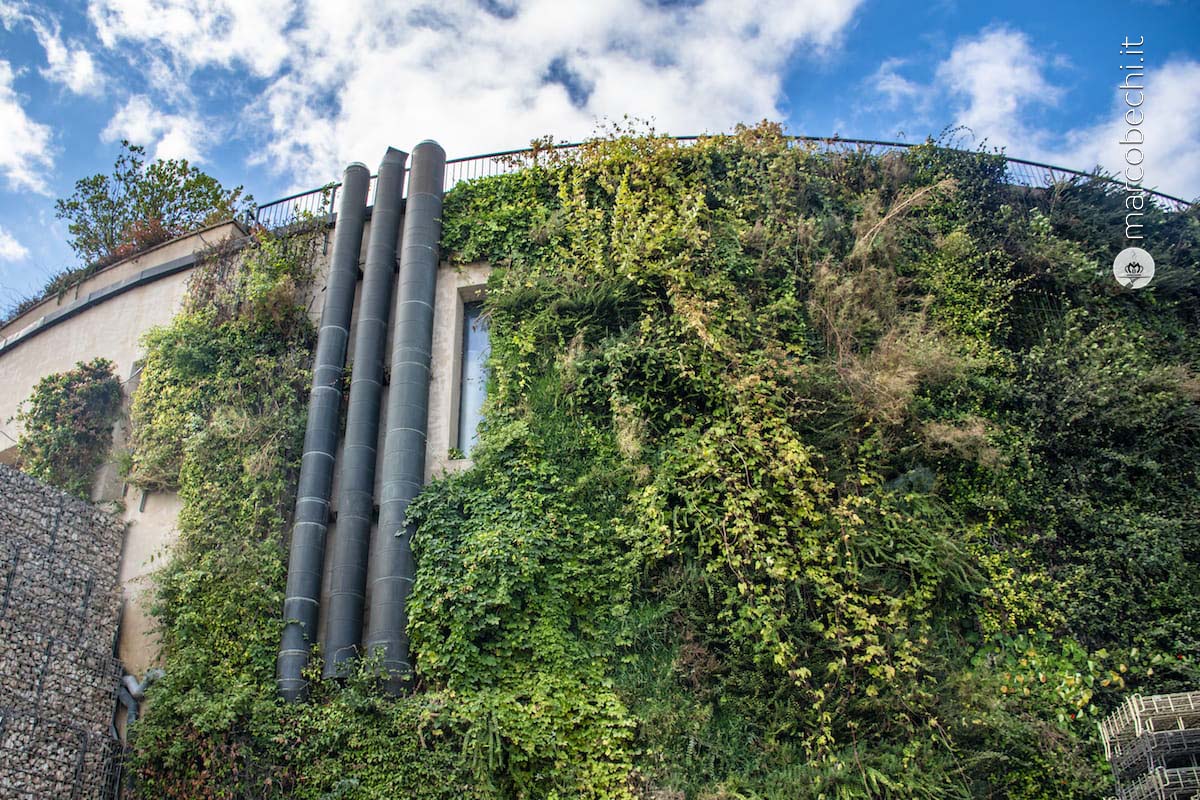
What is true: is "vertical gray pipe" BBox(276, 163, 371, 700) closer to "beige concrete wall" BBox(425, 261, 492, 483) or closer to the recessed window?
"beige concrete wall" BBox(425, 261, 492, 483)

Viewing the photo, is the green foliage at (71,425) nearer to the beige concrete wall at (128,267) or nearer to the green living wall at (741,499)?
the green living wall at (741,499)

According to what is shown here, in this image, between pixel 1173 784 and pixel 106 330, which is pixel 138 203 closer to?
pixel 106 330

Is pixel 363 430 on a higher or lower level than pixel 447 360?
lower

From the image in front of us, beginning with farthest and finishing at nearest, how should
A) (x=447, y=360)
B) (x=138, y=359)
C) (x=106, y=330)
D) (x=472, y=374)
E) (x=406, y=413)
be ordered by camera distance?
1. (x=106, y=330)
2. (x=138, y=359)
3. (x=472, y=374)
4. (x=447, y=360)
5. (x=406, y=413)

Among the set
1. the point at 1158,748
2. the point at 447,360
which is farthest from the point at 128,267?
the point at 1158,748

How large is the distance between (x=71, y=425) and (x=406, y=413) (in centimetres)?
587

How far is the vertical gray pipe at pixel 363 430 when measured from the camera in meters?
11.7

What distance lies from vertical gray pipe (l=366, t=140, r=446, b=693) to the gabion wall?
11.0 ft

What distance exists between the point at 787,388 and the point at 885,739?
14.4 feet

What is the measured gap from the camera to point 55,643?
1109 cm

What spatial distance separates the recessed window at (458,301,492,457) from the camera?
43.6 ft

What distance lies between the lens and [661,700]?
10414mm

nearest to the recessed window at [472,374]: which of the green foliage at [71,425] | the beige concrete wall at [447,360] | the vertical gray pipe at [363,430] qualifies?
the beige concrete wall at [447,360]

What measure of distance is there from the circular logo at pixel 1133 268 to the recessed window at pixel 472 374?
950 cm
